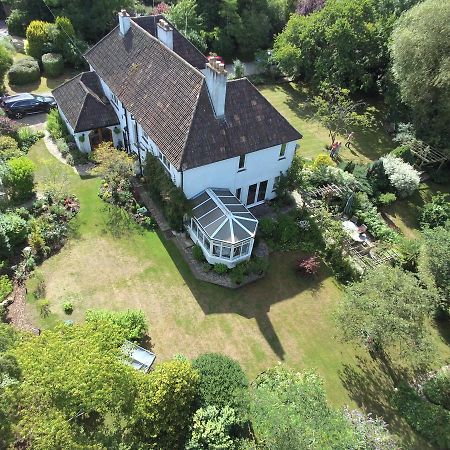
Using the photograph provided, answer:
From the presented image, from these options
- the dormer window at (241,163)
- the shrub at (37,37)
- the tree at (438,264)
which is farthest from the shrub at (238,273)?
the shrub at (37,37)

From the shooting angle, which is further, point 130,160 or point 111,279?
point 130,160

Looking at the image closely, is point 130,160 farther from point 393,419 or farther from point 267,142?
point 393,419

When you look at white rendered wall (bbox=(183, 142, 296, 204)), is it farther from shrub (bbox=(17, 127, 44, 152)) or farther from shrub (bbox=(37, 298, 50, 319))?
shrub (bbox=(17, 127, 44, 152))

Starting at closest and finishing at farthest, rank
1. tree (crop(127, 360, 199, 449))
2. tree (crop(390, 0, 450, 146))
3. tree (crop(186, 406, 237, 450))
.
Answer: tree (crop(127, 360, 199, 449)), tree (crop(186, 406, 237, 450)), tree (crop(390, 0, 450, 146))

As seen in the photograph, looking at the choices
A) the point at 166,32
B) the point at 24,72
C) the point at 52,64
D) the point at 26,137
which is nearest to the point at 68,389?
the point at 26,137

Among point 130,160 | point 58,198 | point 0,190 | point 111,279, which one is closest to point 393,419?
point 111,279

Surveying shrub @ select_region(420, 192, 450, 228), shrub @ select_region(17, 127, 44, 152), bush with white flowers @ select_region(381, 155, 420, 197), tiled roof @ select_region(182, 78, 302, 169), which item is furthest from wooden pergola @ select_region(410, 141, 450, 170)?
shrub @ select_region(17, 127, 44, 152)

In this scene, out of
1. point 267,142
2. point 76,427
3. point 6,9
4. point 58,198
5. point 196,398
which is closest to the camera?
point 76,427
